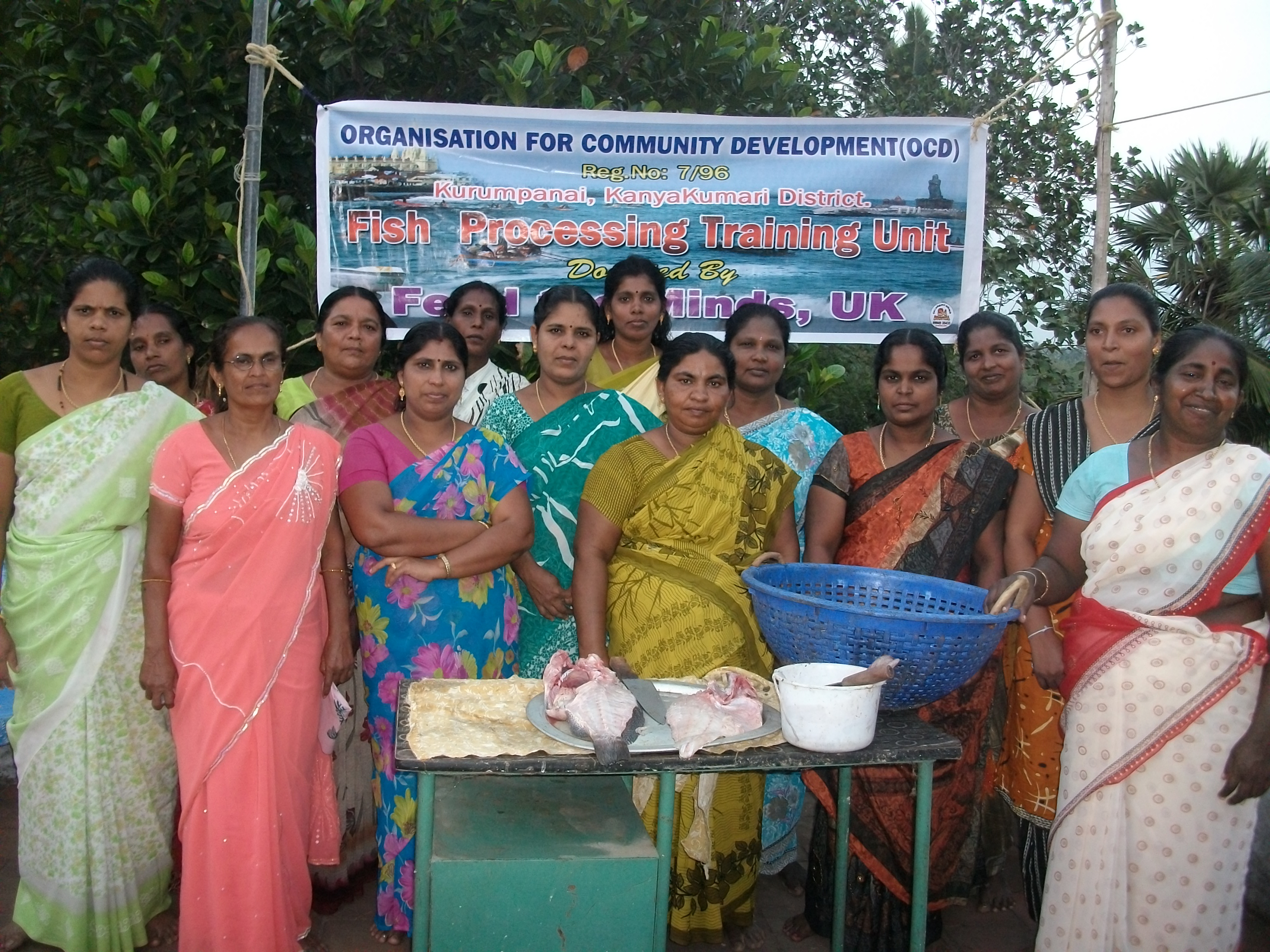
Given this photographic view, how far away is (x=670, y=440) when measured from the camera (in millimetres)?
3250

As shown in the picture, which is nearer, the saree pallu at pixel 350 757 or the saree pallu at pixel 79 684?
the saree pallu at pixel 79 684

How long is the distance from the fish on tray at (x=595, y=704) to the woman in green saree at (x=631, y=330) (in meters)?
1.75

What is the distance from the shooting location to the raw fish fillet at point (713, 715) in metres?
2.20

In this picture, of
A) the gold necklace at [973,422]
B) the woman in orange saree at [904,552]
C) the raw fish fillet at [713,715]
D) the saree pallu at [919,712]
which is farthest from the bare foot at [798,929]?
the gold necklace at [973,422]

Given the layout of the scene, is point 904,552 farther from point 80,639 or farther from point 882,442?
point 80,639

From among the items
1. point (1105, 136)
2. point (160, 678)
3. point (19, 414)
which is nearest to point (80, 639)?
point (160, 678)

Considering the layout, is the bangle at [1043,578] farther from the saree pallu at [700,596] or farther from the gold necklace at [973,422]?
the gold necklace at [973,422]

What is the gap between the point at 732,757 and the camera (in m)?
2.18

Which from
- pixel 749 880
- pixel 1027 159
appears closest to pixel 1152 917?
pixel 749 880

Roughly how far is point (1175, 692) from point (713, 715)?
1265 millimetres

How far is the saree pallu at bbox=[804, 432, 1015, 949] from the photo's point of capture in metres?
3.18

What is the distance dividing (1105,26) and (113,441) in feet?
14.6

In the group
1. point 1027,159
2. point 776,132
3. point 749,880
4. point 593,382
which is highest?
point 1027,159

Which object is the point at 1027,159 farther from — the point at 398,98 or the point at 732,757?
the point at 732,757
